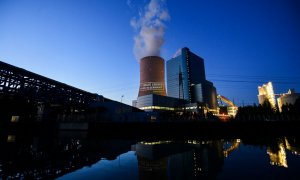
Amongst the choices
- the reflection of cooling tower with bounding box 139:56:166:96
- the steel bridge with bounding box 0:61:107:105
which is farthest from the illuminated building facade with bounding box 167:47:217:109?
the steel bridge with bounding box 0:61:107:105

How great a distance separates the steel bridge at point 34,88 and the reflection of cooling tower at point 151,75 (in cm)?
6549

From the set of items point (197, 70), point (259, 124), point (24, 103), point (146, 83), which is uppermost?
point (197, 70)

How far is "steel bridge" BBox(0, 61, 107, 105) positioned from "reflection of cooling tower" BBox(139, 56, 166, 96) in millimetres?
65486

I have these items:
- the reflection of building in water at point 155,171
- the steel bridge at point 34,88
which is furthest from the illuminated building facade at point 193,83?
the reflection of building in water at point 155,171

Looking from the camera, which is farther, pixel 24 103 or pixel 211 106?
pixel 211 106

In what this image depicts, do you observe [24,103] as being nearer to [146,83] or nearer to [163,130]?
[163,130]

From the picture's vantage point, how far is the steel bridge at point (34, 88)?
49744 mm

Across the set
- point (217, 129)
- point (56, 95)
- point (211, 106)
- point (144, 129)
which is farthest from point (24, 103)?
point (211, 106)

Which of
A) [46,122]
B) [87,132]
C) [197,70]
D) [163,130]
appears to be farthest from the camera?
[197,70]

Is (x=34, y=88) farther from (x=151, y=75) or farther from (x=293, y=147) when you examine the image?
(x=151, y=75)

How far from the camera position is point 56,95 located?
216ft

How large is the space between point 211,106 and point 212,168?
176375 millimetres

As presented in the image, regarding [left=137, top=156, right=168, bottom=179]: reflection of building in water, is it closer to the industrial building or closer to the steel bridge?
the steel bridge

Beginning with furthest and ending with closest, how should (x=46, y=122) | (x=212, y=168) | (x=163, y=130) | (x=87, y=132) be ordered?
(x=46, y=122) → (x=163, y=130) → (x=87, y=132) → (x=212, y=168)
